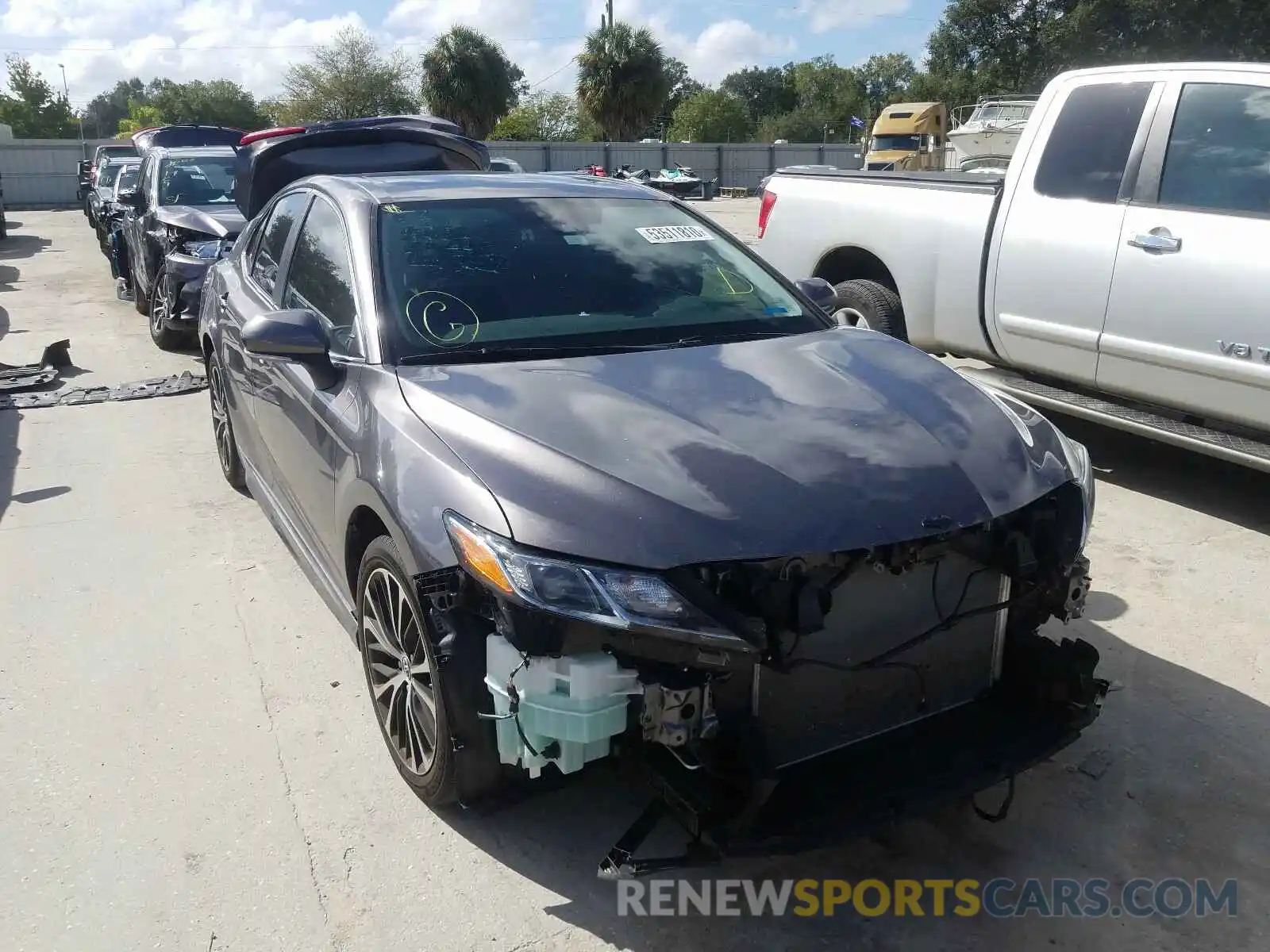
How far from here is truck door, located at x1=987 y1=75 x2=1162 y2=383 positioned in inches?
211

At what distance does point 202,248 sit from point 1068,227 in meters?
6.97

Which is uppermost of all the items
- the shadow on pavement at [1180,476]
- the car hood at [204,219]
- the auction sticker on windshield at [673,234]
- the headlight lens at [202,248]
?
the auction sticker on windshield at [673,234]

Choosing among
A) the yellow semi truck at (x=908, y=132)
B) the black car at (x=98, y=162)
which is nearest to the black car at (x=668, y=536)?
the black car at (x=98, y=162)

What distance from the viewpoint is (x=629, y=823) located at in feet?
9.86

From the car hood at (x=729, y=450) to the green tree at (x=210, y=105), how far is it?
3299 inches

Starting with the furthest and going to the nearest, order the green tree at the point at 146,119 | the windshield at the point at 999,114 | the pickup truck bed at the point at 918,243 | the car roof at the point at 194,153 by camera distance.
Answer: the green tree at the point at 146,119
the windshield at the point at 999,114
the car roof at the point at 194,153
the pickup truck bed at the point at 918,243

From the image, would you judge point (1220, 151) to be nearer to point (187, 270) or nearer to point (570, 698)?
point (570, 698)

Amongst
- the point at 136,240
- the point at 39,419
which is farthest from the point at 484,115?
the point at 39,419

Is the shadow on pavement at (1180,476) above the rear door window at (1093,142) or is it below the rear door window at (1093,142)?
below

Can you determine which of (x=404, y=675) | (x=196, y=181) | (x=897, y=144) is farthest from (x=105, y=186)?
(x=897, y=144)

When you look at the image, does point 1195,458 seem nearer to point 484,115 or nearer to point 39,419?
point 39,419

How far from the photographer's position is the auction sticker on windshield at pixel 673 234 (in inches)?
157

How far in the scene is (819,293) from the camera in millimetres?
4246

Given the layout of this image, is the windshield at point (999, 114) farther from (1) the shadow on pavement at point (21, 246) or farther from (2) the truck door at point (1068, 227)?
(1) the shadow on pavement at point (21, 246)
